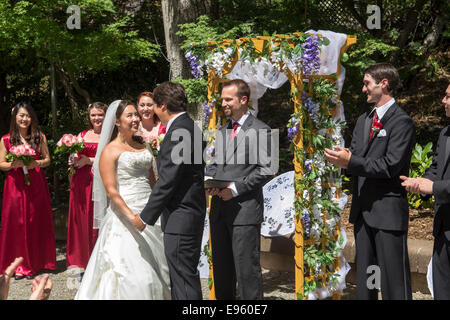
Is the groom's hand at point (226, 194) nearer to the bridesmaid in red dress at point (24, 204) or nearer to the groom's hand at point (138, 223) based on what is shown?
the groom's hand at point (138, 223)

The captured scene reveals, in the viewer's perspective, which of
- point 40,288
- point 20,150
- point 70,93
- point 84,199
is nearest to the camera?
point 40,288

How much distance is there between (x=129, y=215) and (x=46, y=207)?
285 centimetres

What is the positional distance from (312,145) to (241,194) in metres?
1.07

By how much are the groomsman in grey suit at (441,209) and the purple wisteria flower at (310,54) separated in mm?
1284

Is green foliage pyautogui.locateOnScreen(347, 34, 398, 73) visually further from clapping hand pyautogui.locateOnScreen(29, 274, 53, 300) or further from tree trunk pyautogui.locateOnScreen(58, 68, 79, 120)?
clapping hand pyautogui.locateOnScreen(29, 274, 53, 300)

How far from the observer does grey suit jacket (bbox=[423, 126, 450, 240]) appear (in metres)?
4.20

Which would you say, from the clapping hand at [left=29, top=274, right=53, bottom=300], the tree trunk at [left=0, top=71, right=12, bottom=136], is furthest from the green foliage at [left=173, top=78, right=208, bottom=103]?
the tree trunk at [left=0, top=71, right=12, bottom=136]

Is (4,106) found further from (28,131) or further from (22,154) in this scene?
(22,154)

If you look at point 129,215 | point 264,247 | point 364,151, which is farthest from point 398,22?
point 129,215

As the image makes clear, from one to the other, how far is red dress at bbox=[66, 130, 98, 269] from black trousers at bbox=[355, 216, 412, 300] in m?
3.49

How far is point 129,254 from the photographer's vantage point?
16.0ft

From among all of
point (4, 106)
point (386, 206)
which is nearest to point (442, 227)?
point (386, 206)

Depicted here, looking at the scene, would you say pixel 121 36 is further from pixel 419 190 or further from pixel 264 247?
pixel 419 190

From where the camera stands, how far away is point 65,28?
28.8 ft
